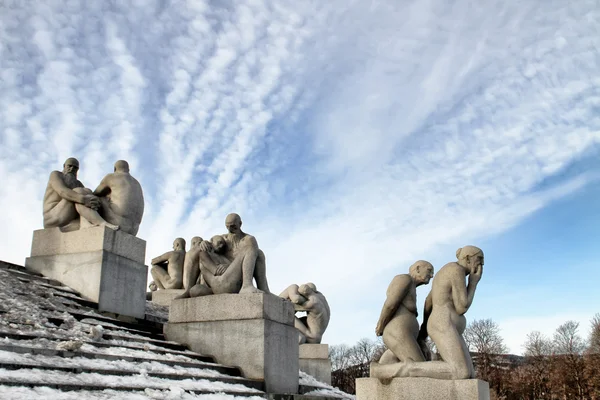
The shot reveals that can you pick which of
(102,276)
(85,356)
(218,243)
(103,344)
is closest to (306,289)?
(218,243)

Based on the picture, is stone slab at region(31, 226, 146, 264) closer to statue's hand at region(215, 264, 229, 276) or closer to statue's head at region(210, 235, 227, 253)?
statue's head at region(210, 235, 227, 253)

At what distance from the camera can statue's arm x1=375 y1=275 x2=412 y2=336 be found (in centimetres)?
810

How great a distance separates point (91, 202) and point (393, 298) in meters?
6.74

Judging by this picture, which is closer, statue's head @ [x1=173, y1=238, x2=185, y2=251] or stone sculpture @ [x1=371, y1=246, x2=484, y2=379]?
stone sculpture @ [x1=371, y1=246, x2=484, y2=379]

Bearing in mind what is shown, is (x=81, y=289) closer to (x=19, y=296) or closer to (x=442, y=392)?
(x=19, y=296)

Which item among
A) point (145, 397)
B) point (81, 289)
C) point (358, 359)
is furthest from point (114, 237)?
point (358, 359)

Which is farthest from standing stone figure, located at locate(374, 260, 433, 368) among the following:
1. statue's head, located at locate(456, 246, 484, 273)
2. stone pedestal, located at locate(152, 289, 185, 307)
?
stone pedestal, located at locate(152, 289, 185, 307)

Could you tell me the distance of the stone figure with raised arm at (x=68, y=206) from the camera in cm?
1163

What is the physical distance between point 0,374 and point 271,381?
4.60 metres

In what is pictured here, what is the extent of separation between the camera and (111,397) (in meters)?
6.07

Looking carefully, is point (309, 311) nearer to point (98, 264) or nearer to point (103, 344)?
point (98, 264)

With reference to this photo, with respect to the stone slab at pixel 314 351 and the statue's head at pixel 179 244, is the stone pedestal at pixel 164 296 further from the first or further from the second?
the stone slab at pixel 314 351

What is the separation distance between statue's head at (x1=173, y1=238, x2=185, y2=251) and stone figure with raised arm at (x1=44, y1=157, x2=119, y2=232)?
4905 mm

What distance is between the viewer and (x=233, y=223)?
411 inches
